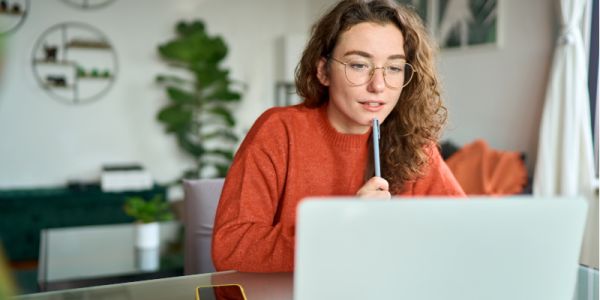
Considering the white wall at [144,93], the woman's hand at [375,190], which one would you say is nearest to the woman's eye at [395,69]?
the woman's hand at [375,190]

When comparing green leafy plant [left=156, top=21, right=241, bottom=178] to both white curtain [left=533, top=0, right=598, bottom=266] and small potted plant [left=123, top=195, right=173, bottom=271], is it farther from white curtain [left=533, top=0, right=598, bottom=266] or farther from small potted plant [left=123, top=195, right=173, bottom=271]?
white curtain [left=533, top=0, right=598, bottom=266]

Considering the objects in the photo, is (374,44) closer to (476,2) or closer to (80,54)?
(476,2)

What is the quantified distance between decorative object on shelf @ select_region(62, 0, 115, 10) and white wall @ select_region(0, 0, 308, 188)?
0.04 meters

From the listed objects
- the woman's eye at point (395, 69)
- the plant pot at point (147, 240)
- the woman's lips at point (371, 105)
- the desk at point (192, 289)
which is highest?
the woman's eye at point (395, 69)

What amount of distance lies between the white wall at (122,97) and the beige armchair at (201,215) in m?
3.17

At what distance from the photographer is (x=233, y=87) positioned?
203 inches

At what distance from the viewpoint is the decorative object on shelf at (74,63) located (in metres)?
4.45

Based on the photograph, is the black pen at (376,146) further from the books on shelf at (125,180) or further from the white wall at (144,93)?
the books on shelf at (125,180)

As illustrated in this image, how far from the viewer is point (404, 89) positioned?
1.40 m

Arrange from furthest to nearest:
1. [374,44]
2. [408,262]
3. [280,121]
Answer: [280,121] < [374,44] < [408,262]

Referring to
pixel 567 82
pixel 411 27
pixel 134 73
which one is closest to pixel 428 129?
pixel 411 27

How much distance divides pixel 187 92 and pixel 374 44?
3.64 metres

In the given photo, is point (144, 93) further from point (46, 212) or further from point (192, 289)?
point (192, 289)

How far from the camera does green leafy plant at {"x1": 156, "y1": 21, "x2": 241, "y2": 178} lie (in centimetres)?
466
